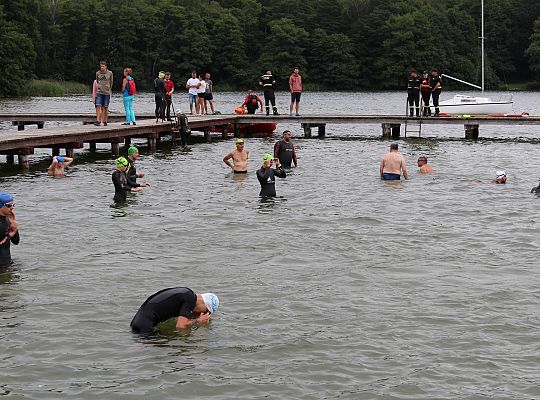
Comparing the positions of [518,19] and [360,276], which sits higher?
[518,19]

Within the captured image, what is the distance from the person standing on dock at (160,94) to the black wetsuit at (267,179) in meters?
11.3

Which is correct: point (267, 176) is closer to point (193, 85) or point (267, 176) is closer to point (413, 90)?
point (193, 85)

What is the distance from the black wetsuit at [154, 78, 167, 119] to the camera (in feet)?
102

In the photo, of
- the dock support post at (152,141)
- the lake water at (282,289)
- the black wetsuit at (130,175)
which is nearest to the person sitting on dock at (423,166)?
the lake water at (282,289)

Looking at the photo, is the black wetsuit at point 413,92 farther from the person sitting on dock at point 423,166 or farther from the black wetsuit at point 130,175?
the black wetsuit at point 130,175

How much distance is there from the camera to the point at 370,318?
37.5 feet

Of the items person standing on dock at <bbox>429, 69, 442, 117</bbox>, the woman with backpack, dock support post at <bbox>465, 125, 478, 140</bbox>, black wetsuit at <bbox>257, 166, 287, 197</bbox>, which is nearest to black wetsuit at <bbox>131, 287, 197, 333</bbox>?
black wetsuit at <bbox>257, 166, 287, 197</bbox>

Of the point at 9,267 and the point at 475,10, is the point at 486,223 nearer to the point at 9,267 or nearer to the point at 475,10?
the point at 9,267

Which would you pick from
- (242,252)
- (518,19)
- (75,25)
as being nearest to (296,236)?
(242,252)

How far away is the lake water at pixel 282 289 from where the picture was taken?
31.2ft

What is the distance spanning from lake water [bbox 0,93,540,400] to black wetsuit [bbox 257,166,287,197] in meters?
0.31

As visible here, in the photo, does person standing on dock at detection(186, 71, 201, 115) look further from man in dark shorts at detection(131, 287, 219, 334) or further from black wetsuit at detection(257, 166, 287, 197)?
man in dark shorts at detection(131, 287, 219, 334)

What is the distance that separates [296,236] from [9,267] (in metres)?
5.25

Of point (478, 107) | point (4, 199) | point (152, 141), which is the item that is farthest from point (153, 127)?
point (478, 107)
